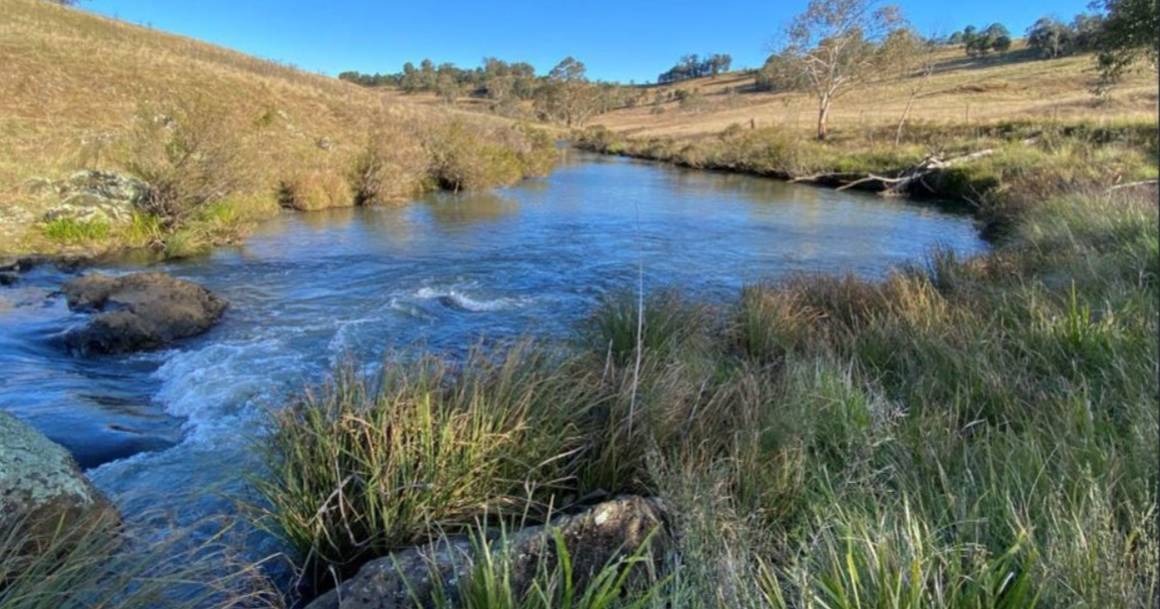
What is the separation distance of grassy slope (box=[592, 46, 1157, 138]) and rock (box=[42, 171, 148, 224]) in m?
26.4

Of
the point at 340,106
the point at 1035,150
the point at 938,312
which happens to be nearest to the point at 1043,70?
the point at 1035,150

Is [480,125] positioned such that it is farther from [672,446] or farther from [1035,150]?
[672,446]

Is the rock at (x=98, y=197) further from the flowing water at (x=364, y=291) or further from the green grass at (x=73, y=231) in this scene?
the flowing water at (x=364, y=291)

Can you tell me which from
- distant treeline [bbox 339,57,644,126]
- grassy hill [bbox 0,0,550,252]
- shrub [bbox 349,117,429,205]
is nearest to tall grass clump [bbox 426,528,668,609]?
grassy hill [bbox 0,0,550,252]

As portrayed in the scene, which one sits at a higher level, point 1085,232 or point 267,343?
point 1085,232

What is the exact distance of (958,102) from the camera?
154ft

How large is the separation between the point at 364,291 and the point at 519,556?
25.9ft

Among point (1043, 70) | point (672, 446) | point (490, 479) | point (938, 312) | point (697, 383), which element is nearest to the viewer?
point (490, 479)

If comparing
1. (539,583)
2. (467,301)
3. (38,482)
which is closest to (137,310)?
(467,301)

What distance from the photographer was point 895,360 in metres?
5.15

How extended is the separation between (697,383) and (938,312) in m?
2.96

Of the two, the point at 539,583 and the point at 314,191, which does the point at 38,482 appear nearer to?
the point at 539,583

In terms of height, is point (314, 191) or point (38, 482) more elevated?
point (314, 191)

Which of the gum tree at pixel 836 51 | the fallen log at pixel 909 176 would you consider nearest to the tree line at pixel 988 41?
the gum tree at pixel 836 51
